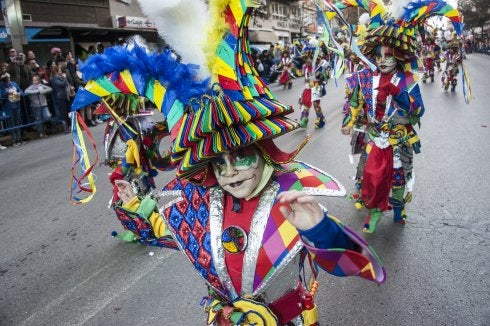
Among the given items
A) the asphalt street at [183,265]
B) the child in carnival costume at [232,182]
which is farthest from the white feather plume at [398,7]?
the child in carnival costume at [232,182]

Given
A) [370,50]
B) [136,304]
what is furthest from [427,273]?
[136,304]

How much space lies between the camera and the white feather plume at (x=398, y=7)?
13.0ft

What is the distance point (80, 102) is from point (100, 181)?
14.9 feet

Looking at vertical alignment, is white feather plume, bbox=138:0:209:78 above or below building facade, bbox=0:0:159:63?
below

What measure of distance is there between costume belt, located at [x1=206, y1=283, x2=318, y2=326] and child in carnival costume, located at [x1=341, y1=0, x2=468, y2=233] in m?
2.35

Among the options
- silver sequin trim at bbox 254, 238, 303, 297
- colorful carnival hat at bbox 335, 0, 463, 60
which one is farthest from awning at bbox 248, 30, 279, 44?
silver sequin trim at bbox 254, 238, 303, 297

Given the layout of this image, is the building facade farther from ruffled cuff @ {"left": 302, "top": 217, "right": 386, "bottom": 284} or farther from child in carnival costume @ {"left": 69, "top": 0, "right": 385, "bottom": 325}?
ruffled cuff @ {"left": 302, "top": 217, "right": 386, "bottom": 284}

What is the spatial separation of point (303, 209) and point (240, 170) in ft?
1.35

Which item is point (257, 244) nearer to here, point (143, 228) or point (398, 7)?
point (143, 228)

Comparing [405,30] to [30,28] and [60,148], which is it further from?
[30,28]

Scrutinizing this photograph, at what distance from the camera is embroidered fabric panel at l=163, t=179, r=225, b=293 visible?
185cm

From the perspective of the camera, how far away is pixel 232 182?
5.74 feet

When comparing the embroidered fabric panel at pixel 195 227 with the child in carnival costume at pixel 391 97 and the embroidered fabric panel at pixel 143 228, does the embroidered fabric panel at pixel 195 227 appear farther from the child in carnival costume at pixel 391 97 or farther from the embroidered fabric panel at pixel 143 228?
the child in carnival costume at pixel 391 97

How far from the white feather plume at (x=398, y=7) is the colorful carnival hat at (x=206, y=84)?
9.45 ft
